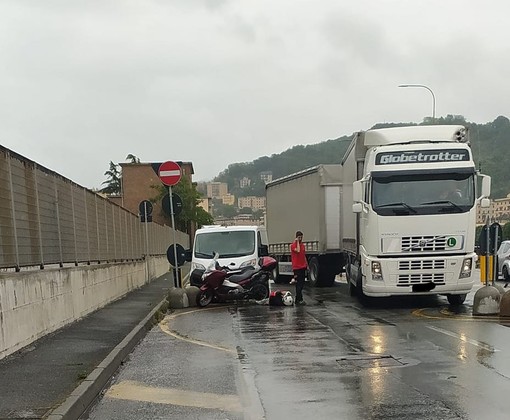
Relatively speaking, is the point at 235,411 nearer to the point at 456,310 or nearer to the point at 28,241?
the point at 28,241

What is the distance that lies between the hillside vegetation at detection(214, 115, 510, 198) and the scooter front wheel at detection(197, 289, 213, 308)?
6.67m

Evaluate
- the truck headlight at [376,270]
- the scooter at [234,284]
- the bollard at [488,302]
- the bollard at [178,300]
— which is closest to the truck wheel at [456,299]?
the bollard at [488,302]

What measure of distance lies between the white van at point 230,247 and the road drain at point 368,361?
8696 millimetres

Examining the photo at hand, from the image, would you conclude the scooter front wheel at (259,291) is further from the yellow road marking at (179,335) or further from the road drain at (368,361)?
the road drain at (368,361)

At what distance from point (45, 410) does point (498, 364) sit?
5.51 m

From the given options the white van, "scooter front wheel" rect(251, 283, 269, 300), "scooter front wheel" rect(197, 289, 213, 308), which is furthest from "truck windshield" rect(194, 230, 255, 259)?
"scooter front wheel" rect(197, 289, 213, 308)

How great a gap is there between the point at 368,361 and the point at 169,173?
9.83m

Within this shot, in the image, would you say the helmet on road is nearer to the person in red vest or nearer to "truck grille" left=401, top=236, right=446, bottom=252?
the person in red vest

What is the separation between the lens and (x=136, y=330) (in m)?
11.7

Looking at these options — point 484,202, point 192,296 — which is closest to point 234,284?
point 192,296

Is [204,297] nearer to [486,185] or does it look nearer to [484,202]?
[484,202]

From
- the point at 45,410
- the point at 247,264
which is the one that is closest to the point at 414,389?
the point at 45,410

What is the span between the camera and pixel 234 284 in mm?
16516

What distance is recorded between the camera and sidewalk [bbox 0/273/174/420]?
20.4 ft
